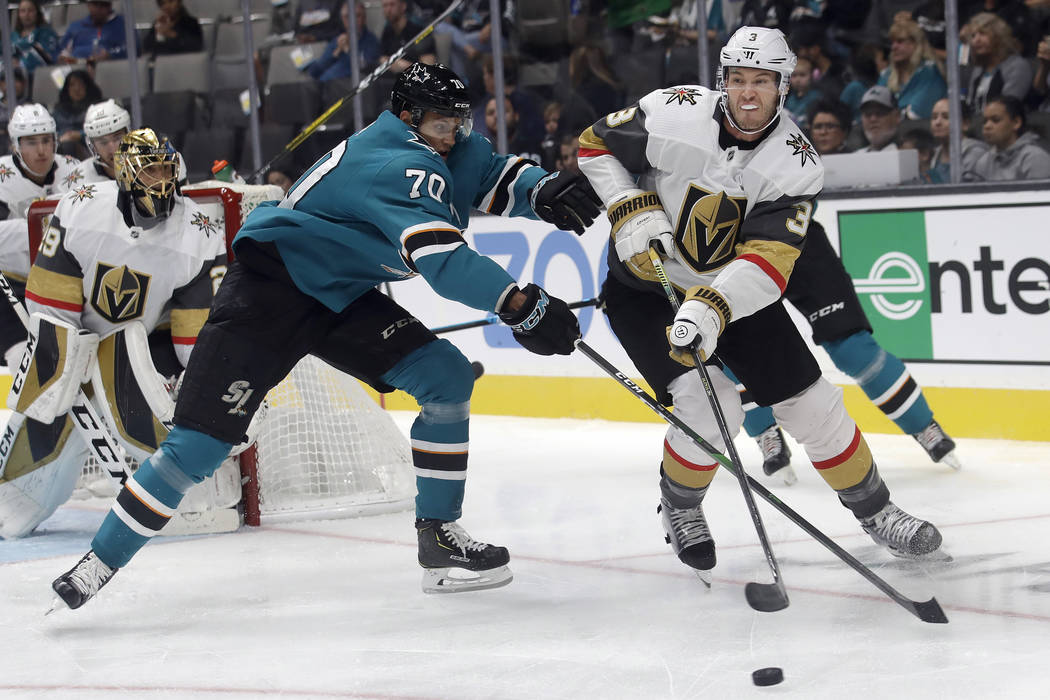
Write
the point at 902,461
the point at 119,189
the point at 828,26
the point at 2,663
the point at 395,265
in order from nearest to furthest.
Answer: the point at 2,663 → the point at 395,265 → the point at 119,189 → the point at 902,461 → the point at 828,26

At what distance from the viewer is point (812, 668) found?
7.57ft

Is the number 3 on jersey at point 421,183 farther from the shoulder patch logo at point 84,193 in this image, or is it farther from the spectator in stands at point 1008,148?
the spectator in stands at point 1008,148

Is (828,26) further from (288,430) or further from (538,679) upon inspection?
(538,679)

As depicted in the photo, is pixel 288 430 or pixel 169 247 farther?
pixel 288 430

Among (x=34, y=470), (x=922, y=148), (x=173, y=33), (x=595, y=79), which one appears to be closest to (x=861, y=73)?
(x=922, y=148)

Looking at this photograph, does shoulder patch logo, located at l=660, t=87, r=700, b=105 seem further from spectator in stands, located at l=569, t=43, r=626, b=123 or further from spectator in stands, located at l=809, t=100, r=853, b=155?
spectator in stands, located at l=569, t=43, r=626, b=123

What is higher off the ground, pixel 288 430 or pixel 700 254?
pixel 700 254

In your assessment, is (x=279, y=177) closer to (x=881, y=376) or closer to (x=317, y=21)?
(x=317, y=21)

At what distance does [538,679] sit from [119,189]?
1.78 meters

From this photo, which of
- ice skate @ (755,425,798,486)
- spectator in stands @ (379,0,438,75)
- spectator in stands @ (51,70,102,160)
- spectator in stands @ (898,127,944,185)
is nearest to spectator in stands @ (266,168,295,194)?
spectator in stands @ (379,0,438,75)

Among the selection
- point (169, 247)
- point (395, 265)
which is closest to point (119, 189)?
point (169, 247)

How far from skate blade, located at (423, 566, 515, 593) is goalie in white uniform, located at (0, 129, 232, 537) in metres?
0.89

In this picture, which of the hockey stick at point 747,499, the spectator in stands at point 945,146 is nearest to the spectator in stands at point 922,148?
the spectator in stands at point 945,146

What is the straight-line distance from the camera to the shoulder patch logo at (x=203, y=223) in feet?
11.5
